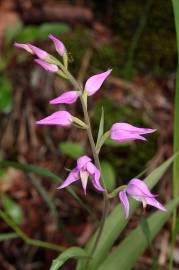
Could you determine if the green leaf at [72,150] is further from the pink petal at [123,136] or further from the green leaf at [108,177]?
the pink petal at [123,136]

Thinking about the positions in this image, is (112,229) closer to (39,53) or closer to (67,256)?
(67,256)

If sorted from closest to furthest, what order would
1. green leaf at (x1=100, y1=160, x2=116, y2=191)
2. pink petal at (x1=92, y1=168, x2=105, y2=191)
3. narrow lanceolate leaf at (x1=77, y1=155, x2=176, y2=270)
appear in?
pink petal at (x1=92, y1=168, x2=105, y2=191)
narrow lanceolate leaf at (x1=77, y1=155, x2=176, y2=270)
green leaf at (x1=100, y1=160, x2=116, y2=191)

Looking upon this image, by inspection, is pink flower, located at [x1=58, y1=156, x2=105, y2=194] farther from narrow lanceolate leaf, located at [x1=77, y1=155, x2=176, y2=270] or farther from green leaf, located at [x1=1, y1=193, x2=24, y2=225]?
green leaf, located at [x1=1, y1=193, x2=24, y2=225]

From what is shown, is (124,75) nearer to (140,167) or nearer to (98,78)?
(140,167)

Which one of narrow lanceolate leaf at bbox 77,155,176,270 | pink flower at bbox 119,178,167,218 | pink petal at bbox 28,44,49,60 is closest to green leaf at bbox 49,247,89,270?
narrow lanceolate leaf at bbox 77,155,176,270

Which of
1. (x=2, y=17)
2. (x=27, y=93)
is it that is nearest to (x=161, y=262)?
(x=27, y=93)

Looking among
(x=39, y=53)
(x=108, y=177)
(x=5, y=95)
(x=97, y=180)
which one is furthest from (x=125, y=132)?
(x=5, y=95)
